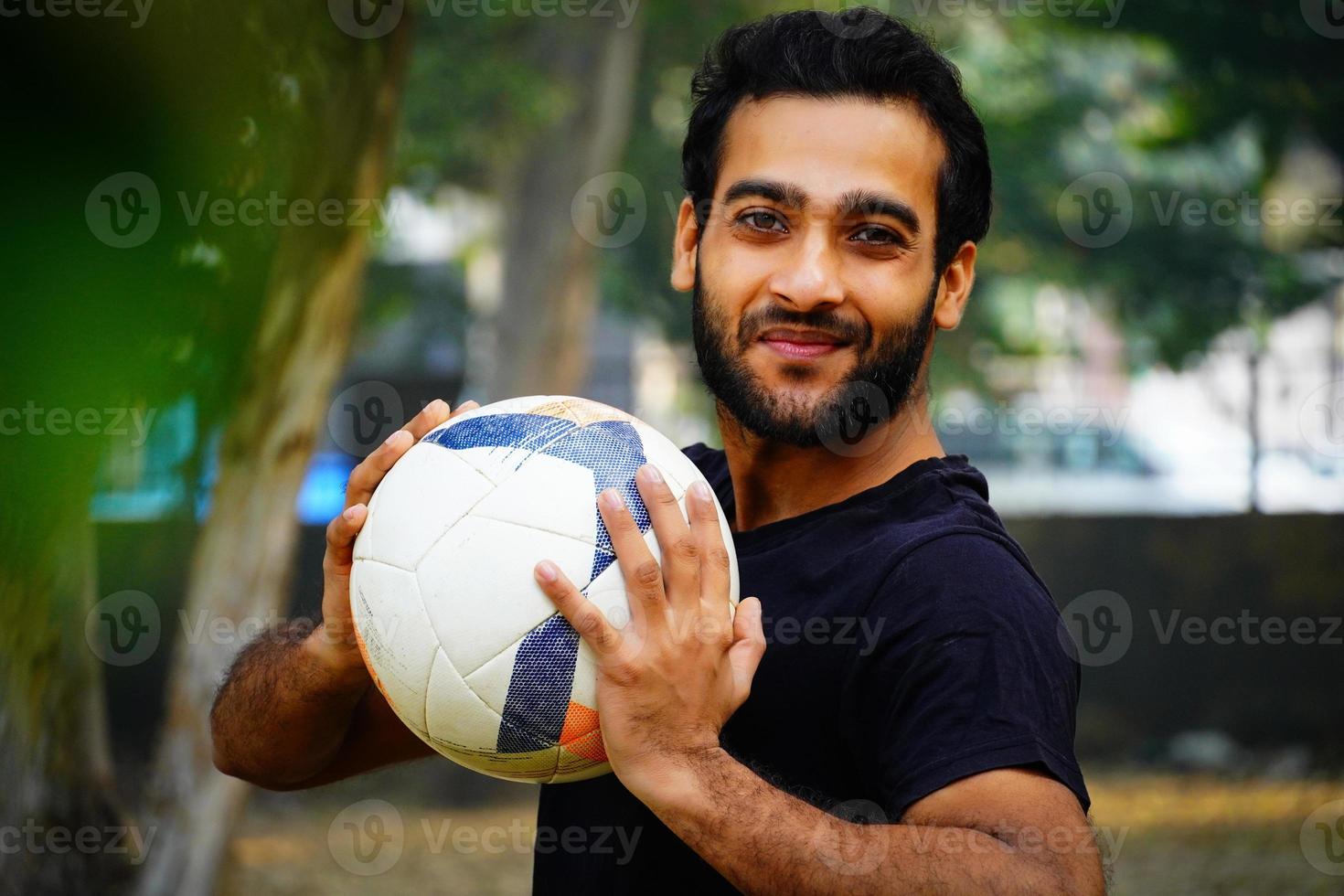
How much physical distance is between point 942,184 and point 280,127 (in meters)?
3.28

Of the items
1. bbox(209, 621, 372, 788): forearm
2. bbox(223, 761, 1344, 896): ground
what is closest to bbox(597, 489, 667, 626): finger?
bbox(209, 621, 372, 788): forearm

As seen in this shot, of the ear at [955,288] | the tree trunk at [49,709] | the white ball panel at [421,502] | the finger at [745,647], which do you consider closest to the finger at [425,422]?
the white ball panel at [421,502]

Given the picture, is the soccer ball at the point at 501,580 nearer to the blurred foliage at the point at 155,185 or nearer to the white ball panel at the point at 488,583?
the white ball panel at the point at 488,583

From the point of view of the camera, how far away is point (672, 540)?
77.2 inches

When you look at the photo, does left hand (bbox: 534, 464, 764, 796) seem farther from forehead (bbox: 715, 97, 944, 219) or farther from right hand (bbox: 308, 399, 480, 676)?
forehead (bbox: 715, 97, 944, 219)

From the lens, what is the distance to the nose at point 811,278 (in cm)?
225

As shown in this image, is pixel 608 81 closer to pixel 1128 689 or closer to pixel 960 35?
pixel 960 35

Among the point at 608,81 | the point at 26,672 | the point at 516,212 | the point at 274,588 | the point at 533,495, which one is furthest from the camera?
the point at 516,212

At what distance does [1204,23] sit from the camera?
866 centimetres

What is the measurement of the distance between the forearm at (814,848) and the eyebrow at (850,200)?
96 centimetres

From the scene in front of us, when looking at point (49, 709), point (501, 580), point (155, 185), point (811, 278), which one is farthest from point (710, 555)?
point (49, 709)

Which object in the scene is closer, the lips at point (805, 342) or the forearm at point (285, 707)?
the lips at point (805, 342)

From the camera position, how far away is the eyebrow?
2271 mm

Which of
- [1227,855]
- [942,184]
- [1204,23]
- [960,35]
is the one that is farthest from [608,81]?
[942,184]
